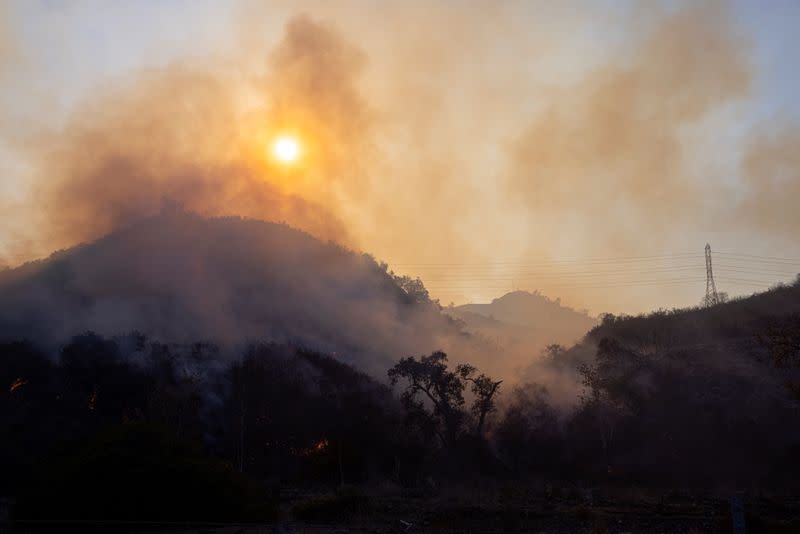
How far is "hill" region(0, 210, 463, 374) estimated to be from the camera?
9694cm

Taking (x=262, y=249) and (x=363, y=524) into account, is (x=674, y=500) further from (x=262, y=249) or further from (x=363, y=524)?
(x=262, y=249)

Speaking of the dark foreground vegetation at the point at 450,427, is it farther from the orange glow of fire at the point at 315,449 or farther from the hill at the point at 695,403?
the orange glow of fire at the point at 315,449

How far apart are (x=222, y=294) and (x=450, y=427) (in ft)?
180

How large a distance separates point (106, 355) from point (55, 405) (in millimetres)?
9265

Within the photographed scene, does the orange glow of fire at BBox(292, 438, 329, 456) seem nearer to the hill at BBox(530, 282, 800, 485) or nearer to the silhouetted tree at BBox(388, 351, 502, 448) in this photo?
the silhouetted tree at BBox(388, 351, 502, 448)

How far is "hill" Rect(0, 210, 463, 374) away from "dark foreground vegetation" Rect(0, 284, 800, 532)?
9.81m

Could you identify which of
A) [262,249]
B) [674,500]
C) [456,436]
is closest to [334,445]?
[456,436]

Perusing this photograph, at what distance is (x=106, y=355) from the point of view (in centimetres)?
8075

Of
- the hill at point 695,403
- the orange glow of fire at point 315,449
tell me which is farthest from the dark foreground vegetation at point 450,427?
the orange glow of fire at point 315,449

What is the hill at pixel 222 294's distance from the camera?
96.9 metres

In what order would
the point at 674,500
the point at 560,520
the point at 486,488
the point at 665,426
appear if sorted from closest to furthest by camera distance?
1. the point at 560,520
2. the point at 674,500
3. the point at 486,488
4. the point at 665,426

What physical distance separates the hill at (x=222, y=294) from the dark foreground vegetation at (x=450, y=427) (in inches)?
386

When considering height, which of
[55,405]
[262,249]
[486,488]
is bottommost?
[486,488]

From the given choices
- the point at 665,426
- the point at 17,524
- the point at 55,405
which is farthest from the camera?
the point at 55,405
